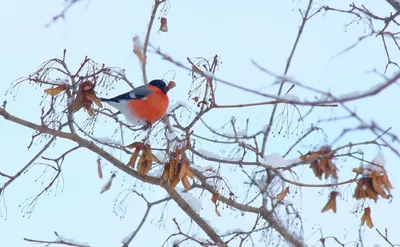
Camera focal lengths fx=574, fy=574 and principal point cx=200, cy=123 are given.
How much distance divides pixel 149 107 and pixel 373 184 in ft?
4.16

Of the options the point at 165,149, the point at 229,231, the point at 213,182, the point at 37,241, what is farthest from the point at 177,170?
the point at 37,241

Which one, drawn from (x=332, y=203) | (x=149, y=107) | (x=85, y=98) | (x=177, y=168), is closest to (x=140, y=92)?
(x=149, y=107)

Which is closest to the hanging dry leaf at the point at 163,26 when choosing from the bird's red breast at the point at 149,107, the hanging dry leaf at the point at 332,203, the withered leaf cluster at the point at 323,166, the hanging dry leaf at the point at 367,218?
the bird's red breast at the point at 149,107

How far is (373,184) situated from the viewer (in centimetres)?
188

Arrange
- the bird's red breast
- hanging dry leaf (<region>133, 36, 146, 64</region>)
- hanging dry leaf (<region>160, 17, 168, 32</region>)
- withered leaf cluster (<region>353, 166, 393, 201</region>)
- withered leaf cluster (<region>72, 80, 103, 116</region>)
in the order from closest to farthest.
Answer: withered leaf cluster (<region>353, 166, 393, 201</region>) → hanging dry leaf (<region>133, 36, 146, 64</region>) → withered leaf cluster (<region>72, 80, 103, 116</region>) → hanging dry leaf (<region>160, 17, 168, 32</region>) → the bird's red breast

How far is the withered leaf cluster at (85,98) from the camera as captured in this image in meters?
2.08

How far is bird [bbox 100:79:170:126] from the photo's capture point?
2.79 metres

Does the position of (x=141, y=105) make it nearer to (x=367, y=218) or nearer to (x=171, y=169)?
(x=171, y=169)

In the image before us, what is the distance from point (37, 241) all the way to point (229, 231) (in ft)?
2.45

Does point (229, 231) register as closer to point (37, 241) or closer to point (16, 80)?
point (37, 241)

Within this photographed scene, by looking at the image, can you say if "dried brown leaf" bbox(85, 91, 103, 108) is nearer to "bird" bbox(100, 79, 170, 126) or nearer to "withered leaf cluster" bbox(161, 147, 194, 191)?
"withered leaf cluster" bbox(161, 147, 194, 191)

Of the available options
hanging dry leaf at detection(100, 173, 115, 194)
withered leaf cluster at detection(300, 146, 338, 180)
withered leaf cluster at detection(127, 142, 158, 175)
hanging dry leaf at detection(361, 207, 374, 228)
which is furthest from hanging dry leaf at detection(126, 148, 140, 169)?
hanging dry leaf at detection(361, 207, 374, 228)

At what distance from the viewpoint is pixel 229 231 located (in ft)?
7.61

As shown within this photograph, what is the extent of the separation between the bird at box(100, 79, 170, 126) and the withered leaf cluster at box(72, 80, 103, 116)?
60 cm
